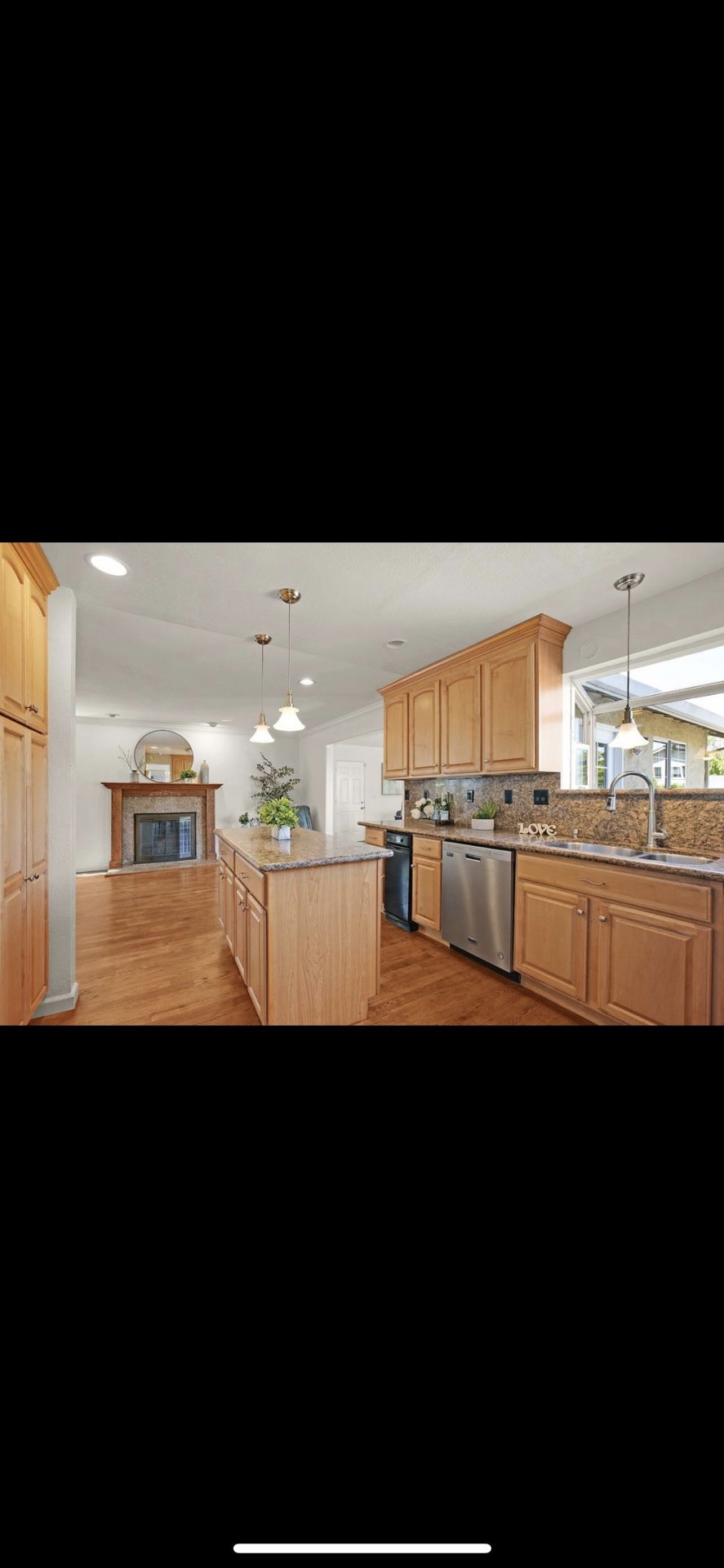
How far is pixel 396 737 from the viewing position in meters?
4.23

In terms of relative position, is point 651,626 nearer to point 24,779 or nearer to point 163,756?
point 24,779

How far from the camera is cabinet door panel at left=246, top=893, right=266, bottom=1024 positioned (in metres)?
2.05

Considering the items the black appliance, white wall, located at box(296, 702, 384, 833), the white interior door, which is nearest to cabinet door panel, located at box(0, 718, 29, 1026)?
the black appliance

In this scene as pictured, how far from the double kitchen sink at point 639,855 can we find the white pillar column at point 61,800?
2.55 metres

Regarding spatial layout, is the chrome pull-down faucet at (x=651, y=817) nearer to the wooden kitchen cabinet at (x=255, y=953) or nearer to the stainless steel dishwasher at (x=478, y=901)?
the stainless steel dishwasher at (x=478, y=901)

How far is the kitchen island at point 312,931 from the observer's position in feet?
6.68

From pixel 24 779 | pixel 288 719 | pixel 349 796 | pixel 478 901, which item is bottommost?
pixel 478 901

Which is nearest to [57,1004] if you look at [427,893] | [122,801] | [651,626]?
[427,893]

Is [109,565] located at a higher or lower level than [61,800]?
higher

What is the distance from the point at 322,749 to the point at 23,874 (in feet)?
18.8

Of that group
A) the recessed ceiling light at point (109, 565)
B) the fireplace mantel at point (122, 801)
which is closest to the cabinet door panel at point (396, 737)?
the recessed ceiling light at point (109, 565)

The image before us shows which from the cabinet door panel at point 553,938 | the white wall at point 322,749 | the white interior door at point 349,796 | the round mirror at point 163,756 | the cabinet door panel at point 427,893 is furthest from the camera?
the white interior door at point 349,796

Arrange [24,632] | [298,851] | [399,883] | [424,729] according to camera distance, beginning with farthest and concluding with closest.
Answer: [424,729]
[399,883]
[298,851]
[24,632]

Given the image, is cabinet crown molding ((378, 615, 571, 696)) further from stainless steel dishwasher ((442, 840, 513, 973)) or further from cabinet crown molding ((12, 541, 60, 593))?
cabinet crown molding ((12, 541, 60, 593))
